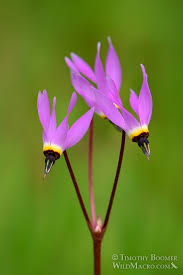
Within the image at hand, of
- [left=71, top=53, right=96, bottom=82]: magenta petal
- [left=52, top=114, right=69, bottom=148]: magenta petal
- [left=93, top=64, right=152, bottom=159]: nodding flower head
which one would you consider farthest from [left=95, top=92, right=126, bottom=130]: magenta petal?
[left=71, top=53, right=96, bottom=82]: magenta petal

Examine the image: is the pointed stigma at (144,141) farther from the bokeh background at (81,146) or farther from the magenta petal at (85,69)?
the bokeh background at (81,146)

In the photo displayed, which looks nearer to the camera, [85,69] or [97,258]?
[97,258]

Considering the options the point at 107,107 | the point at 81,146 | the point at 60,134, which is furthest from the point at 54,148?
the point at 81,146

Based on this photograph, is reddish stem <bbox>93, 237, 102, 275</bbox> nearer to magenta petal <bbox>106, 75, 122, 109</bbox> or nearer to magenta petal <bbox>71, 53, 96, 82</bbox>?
magenta petal <bbox>106, 75, 122, 109</bbox>

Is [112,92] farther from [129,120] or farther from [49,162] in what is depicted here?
[49,162]

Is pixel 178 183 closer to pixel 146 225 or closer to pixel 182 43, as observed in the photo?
pixel 146 225

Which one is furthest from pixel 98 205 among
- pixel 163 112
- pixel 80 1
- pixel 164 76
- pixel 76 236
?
pixel 80 1
